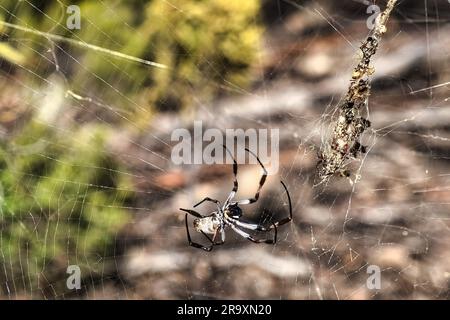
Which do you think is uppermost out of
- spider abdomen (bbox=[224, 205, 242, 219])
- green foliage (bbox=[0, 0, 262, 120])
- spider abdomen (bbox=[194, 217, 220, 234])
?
green foliage (bbox=[0, 0, 262, 120])

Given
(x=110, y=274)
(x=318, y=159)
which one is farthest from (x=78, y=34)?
(x=110, y=274)

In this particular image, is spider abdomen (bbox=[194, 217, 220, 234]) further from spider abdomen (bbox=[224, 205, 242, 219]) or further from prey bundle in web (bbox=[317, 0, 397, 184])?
prey bundle in web (bbox=[317, 0, 397, 184])

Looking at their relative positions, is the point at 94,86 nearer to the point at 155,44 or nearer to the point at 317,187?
the point at 155,44

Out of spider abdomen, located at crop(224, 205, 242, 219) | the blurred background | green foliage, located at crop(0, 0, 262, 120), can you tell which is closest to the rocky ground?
the blurred background

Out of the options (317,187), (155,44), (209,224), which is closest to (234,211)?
(209,224)

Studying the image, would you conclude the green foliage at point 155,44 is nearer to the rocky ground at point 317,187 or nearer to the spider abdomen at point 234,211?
the rocky ground at point 317,187

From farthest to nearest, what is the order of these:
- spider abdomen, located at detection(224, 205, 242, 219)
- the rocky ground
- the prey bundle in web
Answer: spider abdomen, located at detection(224, 205, 242, 219)
the rocky ground
the prey bundle in web
